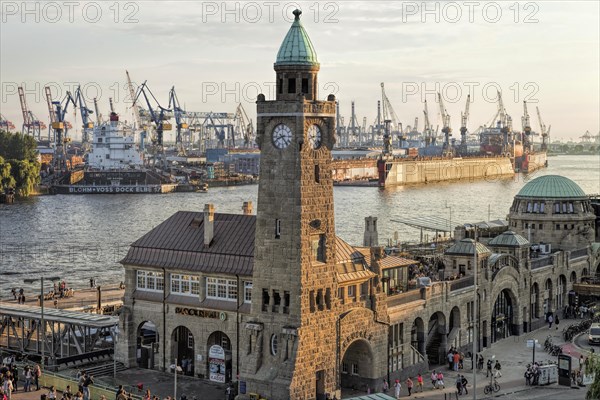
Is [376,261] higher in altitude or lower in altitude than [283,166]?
lower

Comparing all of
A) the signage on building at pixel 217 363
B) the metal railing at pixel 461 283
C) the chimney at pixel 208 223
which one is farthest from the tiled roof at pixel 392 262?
the signage on building at pixel 217 363

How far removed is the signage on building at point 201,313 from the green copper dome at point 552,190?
39064 millimetres

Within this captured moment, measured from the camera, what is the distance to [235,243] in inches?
2222

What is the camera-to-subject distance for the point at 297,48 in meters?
51.2

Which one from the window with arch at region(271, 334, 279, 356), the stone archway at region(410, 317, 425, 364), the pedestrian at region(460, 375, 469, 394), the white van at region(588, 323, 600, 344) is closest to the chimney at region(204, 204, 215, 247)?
the window with arch at region(271, 334, 279, 356)

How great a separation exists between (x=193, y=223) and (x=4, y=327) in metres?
15.3

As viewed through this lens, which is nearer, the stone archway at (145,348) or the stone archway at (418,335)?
the stone archway at (145,348)

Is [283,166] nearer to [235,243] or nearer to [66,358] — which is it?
[235,243]

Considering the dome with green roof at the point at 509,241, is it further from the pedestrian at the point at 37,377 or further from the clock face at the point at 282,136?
the pedestrian at the point at 37,377

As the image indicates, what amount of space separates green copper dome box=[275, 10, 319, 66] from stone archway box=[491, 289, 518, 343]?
87.3 ft

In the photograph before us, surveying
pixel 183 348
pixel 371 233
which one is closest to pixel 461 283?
pixel 371 233

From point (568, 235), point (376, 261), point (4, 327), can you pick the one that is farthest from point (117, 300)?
point (568, 235)

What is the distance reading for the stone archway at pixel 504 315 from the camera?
231ft

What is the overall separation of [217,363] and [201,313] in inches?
115
